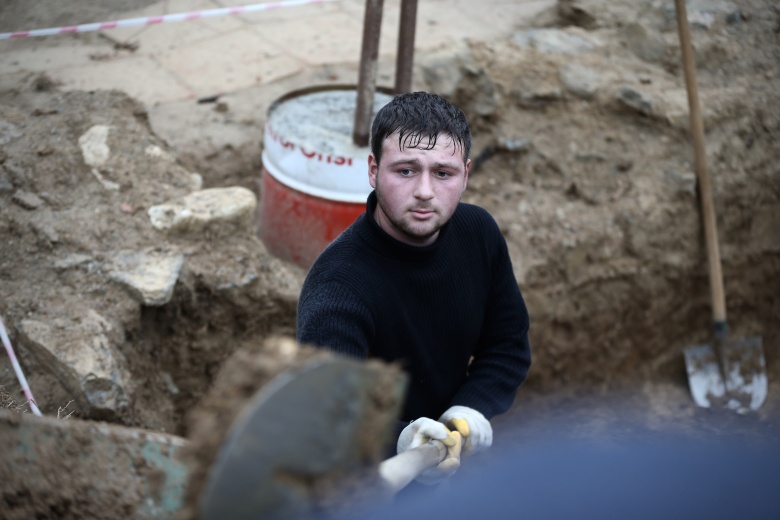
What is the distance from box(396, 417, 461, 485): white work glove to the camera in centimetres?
216

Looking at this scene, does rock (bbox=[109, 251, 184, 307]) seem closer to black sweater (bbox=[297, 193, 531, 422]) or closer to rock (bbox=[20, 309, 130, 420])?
rock (bbox=[20, 309, 130, 420])

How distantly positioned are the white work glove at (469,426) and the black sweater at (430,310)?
0.27ft

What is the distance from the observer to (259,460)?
1191 millimetres

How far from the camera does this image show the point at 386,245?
230cm

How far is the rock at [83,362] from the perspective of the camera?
9.87ft

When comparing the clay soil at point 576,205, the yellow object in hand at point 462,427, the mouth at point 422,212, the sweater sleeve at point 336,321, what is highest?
the mouth at point 422,212

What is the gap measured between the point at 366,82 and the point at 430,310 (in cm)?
187

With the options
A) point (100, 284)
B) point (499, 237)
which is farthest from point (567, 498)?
point (100, 284)

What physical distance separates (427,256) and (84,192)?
2089mm

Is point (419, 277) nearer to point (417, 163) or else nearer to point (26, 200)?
point (417, 163)

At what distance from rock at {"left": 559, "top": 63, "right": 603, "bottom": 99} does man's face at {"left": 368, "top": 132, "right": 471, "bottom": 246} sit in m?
3.15

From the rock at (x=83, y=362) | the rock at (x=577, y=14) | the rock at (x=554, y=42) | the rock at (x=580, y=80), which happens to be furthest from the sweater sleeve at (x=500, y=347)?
the rock at (x=577, y=14)

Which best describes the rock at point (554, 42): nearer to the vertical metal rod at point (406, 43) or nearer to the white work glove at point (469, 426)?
the vertical metal rod at point (406, 43)

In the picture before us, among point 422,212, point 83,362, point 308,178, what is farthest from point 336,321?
point 308,178
